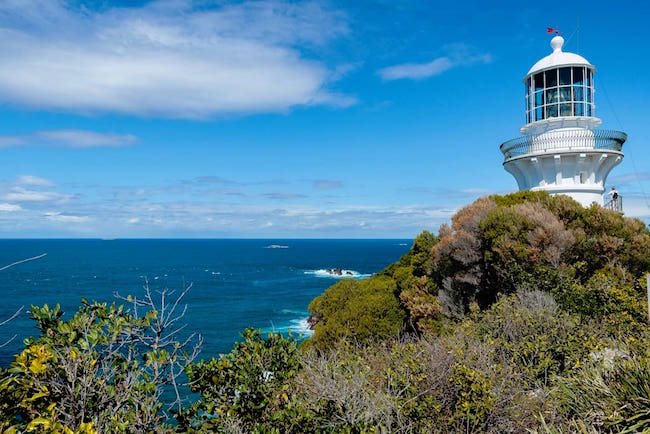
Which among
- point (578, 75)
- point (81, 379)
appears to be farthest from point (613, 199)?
point (81, 379)

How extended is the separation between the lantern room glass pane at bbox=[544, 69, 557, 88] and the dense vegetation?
16.7 feet

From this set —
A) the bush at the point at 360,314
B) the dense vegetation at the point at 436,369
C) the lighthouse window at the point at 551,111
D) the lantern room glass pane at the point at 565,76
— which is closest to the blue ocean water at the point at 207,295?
the bush at the point at 360,314

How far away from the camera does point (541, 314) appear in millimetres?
8992

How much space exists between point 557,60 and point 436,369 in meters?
13.7

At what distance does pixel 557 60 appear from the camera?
1572 centimetres

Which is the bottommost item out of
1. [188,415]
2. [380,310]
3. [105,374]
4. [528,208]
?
[380,310]

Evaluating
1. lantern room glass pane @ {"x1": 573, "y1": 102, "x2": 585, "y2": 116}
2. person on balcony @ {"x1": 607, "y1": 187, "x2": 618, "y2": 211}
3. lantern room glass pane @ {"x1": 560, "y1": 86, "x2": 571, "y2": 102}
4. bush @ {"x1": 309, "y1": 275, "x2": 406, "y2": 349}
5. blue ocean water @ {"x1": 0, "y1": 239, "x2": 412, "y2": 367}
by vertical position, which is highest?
lantern room glass pane @ {"x1": 560, "y1": 86, "x2": 571, "y2": 102}

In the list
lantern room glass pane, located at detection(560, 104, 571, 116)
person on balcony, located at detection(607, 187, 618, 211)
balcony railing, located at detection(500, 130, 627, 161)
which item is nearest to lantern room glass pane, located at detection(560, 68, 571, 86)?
lantern room glass pane, located at detection(560, 104, 571, 116)

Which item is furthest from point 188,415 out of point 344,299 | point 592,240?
point 344,299

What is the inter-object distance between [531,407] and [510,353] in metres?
2.29

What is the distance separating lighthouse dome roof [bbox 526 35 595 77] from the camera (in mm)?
15469

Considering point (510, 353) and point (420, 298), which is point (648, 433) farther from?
point (420, 298)

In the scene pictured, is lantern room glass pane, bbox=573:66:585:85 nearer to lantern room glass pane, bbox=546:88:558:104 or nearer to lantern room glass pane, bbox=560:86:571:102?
lantern room glass pane, bbox=560:86:571:102

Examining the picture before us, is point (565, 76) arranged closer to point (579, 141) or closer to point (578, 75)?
point (578, 75)
